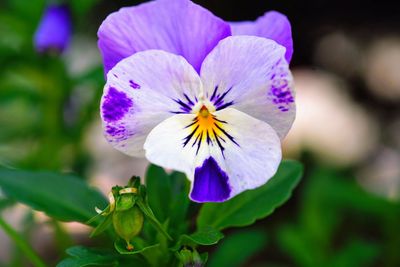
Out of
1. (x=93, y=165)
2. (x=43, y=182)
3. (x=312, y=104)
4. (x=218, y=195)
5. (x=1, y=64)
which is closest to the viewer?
(x=218, y=195)

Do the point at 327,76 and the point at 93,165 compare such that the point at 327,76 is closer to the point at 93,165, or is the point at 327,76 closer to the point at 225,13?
the point at 225,13

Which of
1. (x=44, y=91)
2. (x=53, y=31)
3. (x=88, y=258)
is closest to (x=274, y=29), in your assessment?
(x=88, y=258)

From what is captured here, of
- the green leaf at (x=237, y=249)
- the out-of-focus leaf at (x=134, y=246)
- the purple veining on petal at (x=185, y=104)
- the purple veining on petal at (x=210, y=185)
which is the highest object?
the purple veining on petal at (x=185, y=104)

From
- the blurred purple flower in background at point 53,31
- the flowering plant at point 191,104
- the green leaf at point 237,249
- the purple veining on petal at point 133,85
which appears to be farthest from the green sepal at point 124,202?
the blurred purple flower in background at point 53,31

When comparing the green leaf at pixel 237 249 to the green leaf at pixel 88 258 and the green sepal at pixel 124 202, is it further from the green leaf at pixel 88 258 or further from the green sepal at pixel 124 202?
the green sepal at pixel 124 202

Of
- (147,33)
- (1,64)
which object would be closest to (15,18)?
(1,64)

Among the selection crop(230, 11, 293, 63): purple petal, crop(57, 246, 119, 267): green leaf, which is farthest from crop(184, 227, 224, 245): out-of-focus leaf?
crop(230, 11, 293, 63): purple petal
